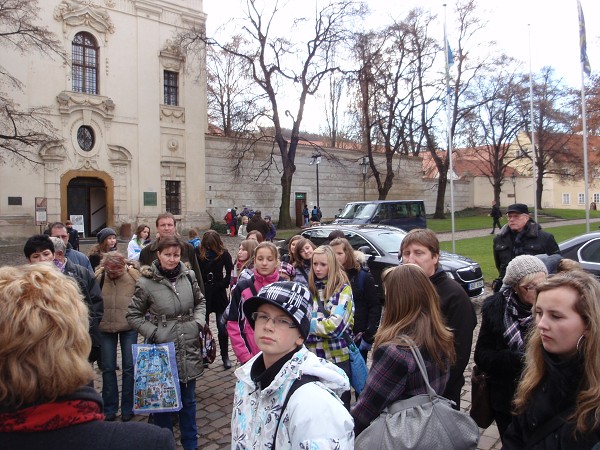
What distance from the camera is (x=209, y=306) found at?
22.6 ft

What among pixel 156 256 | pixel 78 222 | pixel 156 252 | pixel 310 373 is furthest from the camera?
pixel 78 222

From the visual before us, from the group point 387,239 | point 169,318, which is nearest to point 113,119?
point 387,239

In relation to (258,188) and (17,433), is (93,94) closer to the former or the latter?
(258,188)

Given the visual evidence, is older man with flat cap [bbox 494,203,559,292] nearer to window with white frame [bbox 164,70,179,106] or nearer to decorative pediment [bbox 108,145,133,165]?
decorative pediment [bbox 108,145,133,165]

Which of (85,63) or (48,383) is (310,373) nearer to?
(48,383)

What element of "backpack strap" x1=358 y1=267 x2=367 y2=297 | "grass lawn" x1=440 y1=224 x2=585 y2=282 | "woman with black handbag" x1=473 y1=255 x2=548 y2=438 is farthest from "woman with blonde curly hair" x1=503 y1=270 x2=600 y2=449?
"grass lawn" x1=440 y1=224 x2=585 y2=282

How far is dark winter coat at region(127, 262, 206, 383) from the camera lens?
4218 millimetres

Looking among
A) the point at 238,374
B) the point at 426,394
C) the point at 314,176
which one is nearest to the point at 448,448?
the point at 426,394

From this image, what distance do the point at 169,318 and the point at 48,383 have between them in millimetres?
2985

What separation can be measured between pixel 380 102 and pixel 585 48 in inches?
753

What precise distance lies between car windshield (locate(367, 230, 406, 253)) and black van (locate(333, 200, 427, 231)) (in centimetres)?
928

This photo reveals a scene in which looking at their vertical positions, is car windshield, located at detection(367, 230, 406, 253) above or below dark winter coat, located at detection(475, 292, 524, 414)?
above

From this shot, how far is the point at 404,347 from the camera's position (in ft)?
8.22

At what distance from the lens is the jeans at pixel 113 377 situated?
4969mm
